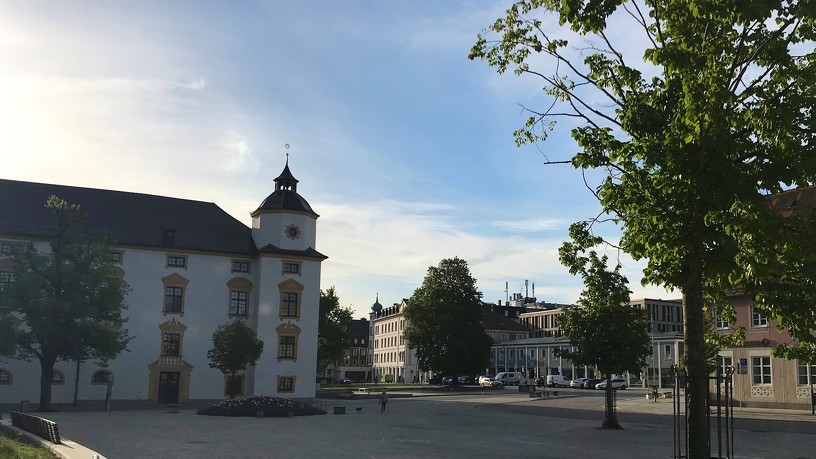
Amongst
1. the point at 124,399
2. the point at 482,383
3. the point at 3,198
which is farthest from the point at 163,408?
the point at 482,383

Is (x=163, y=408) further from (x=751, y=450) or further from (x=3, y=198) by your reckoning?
(x=751, y=450)

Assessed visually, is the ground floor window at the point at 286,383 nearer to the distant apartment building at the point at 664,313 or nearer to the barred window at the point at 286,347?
the barred window at the point at 286,347

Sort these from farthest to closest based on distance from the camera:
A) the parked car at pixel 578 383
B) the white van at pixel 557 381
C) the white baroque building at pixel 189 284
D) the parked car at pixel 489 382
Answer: the white van at pixel 557 381 → the parked car at pixel 489 382 → the parked car at pixel 578 383 → the white baroque building at pixel 189 284

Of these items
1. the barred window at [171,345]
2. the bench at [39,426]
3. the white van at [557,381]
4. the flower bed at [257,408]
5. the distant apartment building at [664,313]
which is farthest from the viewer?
the distant apartment building at [664,313]

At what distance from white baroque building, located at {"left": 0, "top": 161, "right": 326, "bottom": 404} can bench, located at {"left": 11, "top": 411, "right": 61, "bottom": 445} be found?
911 inches

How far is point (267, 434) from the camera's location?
82.3 feet

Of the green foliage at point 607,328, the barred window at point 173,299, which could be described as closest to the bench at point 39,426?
the green foliage at point 607,328

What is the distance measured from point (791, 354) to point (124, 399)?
43341mm

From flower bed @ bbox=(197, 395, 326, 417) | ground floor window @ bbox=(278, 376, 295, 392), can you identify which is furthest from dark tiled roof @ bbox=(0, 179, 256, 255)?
flower bed @ bbox=(197, 395, 326, 417)

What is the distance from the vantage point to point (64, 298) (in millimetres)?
38375

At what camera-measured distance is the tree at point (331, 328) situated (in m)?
73.8

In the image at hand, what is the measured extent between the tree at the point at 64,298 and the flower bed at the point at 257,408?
25.9ft

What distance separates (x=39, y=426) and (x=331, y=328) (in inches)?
2163

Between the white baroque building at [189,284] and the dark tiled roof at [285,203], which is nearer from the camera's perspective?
the white baroque building at [189,284]
